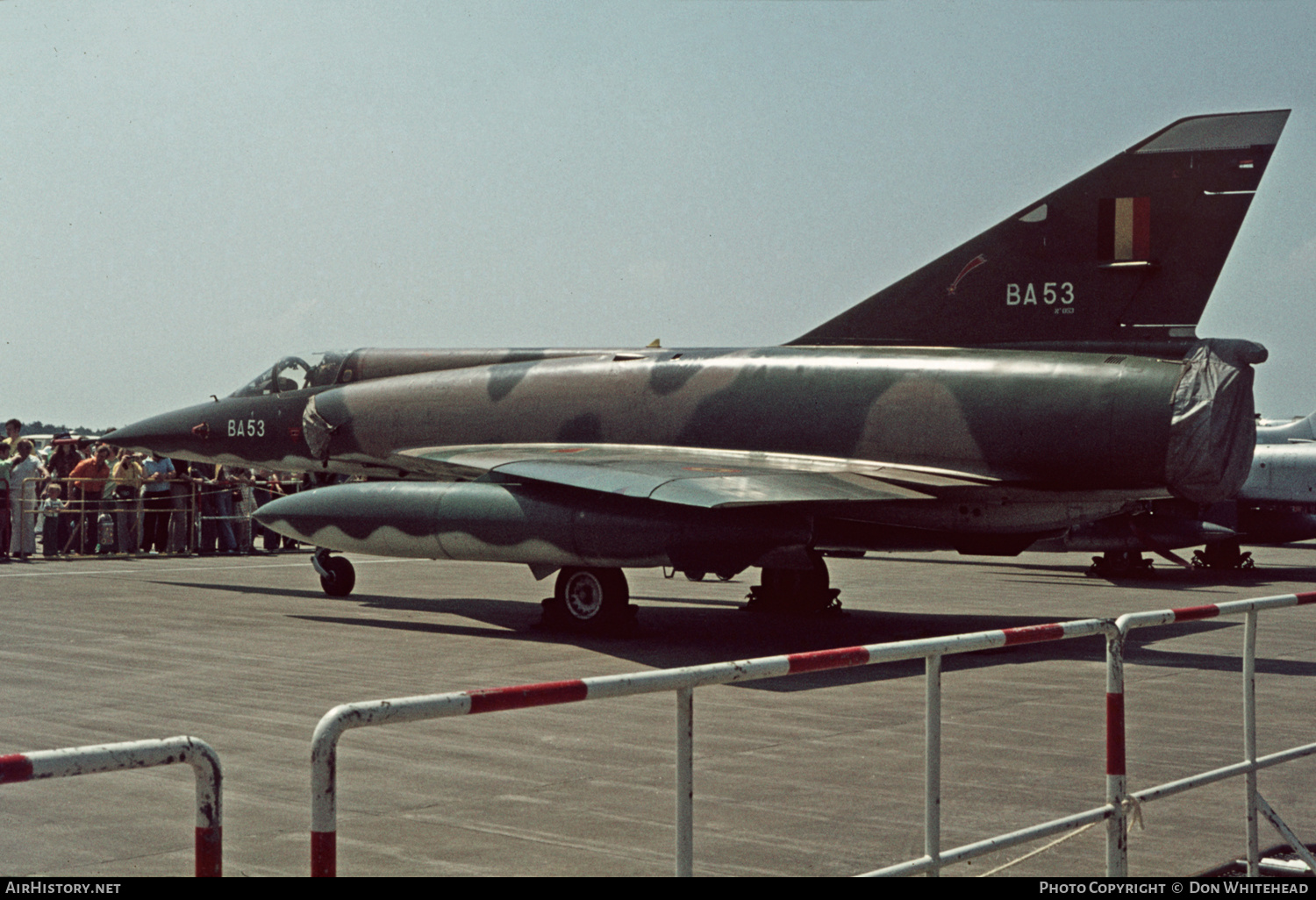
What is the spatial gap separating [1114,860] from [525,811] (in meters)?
2.55

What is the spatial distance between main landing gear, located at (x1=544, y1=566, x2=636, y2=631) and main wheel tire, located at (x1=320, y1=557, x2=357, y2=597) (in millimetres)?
4396

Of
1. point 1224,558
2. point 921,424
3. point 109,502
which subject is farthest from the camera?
point 1224,558

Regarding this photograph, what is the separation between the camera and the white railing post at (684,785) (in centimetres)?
376

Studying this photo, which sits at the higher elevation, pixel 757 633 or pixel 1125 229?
pixel 1125 229

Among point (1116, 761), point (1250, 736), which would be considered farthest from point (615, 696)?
point (1250, 736)

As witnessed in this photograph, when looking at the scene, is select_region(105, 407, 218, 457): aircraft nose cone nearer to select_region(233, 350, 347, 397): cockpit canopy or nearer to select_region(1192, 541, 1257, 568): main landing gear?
select_region(233, 350, 347, 397): cockpit canopy

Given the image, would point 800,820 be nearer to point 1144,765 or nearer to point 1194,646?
point 1144,765

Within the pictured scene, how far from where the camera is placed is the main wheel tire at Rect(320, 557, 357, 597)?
1773 centimetres

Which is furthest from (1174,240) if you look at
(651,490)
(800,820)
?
(800,820)

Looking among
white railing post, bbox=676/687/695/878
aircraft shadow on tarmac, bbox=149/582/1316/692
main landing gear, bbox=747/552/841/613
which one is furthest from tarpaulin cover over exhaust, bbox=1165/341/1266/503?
white railing post, bbox=676/687/695/878

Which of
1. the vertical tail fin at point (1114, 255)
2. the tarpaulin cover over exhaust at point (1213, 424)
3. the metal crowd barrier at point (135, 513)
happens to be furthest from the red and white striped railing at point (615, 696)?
the metal crowd barrier at point (135, 513)

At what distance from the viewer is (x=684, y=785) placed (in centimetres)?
382

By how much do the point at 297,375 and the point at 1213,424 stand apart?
11809 mm

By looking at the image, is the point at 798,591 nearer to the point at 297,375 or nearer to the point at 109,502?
the point at 297,375
